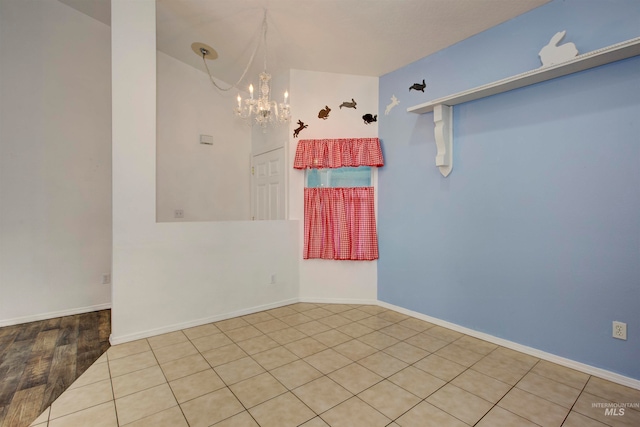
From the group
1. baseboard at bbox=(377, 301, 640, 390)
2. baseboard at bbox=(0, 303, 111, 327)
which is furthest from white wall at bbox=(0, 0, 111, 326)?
baseboard at bbox=(377, 301, 640, 390)

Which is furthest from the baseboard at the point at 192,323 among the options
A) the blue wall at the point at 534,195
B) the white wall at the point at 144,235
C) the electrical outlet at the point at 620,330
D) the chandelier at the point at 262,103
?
the electrical outlet at the point at 620,330

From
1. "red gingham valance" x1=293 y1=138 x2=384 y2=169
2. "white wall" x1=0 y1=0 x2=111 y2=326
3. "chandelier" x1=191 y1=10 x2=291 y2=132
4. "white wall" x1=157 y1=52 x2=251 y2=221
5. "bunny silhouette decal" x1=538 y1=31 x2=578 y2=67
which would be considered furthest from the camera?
"white wall" x1=157 y1=52 x2=251 y2=221

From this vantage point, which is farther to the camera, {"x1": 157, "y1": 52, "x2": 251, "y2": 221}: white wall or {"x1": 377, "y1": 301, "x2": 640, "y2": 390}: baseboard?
{"x1": 157, "y1": 52, "x2": 251, "y2": 221}: white wall

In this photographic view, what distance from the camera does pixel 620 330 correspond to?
200 cm

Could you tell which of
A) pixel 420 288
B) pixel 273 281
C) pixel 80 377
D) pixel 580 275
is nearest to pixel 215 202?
pixel 273 281

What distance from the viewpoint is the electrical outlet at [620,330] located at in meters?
1.99

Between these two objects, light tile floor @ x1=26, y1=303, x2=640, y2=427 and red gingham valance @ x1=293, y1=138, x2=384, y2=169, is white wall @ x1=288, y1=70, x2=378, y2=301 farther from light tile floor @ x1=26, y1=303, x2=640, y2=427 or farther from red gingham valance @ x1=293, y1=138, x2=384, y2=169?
light tile floor @ x1=26, y1=303, x2=640, y2=427

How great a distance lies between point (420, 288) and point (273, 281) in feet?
5.52

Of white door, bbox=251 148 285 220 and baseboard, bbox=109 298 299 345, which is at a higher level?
white door, bbox=251 148 285 220

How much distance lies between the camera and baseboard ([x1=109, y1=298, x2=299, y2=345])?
256 cm

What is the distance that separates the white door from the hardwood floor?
2189 mm

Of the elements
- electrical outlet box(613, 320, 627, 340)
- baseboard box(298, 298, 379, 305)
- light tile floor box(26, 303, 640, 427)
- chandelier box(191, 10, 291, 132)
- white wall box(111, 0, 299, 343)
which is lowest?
light tile floor box(26, 303, 640, 427)

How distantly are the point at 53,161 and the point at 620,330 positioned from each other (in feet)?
17.3

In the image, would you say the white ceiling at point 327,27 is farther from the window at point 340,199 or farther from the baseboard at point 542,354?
the baseboard at point 542,354
